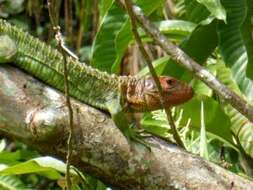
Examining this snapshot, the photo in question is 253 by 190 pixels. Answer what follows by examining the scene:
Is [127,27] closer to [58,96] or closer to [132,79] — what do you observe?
[132,79]

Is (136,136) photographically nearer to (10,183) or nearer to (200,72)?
(200,72)

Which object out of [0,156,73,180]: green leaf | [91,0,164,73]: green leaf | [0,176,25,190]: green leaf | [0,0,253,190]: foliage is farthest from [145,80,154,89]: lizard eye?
[0,176,25,190]: green leaf

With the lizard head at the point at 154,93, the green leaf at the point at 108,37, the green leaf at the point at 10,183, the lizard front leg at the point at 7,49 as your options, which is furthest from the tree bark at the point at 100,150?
the green leaf at the point at 10,183

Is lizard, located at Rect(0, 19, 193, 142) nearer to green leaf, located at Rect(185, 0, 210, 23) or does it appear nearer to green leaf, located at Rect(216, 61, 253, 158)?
green leaf, located at Rect(185, 0, 210, 23)

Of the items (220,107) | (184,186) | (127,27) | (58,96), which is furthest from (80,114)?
(220,107)

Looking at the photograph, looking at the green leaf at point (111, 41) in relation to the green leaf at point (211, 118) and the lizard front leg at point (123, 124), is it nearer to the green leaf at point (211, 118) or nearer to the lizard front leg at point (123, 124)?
the green leaf at point (211, 118)

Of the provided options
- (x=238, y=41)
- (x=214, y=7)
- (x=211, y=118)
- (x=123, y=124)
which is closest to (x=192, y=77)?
(x=211, y=118)

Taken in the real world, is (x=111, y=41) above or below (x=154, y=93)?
above
